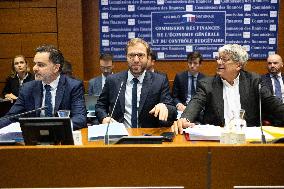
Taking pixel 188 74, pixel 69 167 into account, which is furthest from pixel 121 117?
pixel 188 74

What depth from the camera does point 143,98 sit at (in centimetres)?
312

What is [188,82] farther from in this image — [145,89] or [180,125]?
[180,125]

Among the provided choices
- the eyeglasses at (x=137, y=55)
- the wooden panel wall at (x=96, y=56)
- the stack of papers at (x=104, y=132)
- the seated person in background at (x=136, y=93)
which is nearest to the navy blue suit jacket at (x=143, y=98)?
the seated person in background at (x=136, y=93)

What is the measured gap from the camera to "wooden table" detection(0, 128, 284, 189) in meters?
1.45

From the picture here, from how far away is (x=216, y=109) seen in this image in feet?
9.72

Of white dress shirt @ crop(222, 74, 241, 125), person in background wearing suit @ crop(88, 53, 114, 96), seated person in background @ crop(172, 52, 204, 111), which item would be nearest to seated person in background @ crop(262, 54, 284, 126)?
seated person in background @ crop(172, 52, 204, 111)

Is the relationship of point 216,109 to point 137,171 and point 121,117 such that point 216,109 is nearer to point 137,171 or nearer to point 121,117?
point 121,117

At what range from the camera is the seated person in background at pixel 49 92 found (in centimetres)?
302

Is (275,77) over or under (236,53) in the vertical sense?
under

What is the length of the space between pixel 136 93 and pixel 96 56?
315 centimetres

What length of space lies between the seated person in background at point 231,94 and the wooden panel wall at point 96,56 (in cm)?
Answer: 305

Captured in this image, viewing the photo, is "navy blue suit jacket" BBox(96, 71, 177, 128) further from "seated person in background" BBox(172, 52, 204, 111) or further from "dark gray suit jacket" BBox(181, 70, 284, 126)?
"seated person in background" BBox(172, 52, 204, 111)

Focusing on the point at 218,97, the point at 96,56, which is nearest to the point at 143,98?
the point at 218,97

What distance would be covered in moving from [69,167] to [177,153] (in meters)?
0.42
